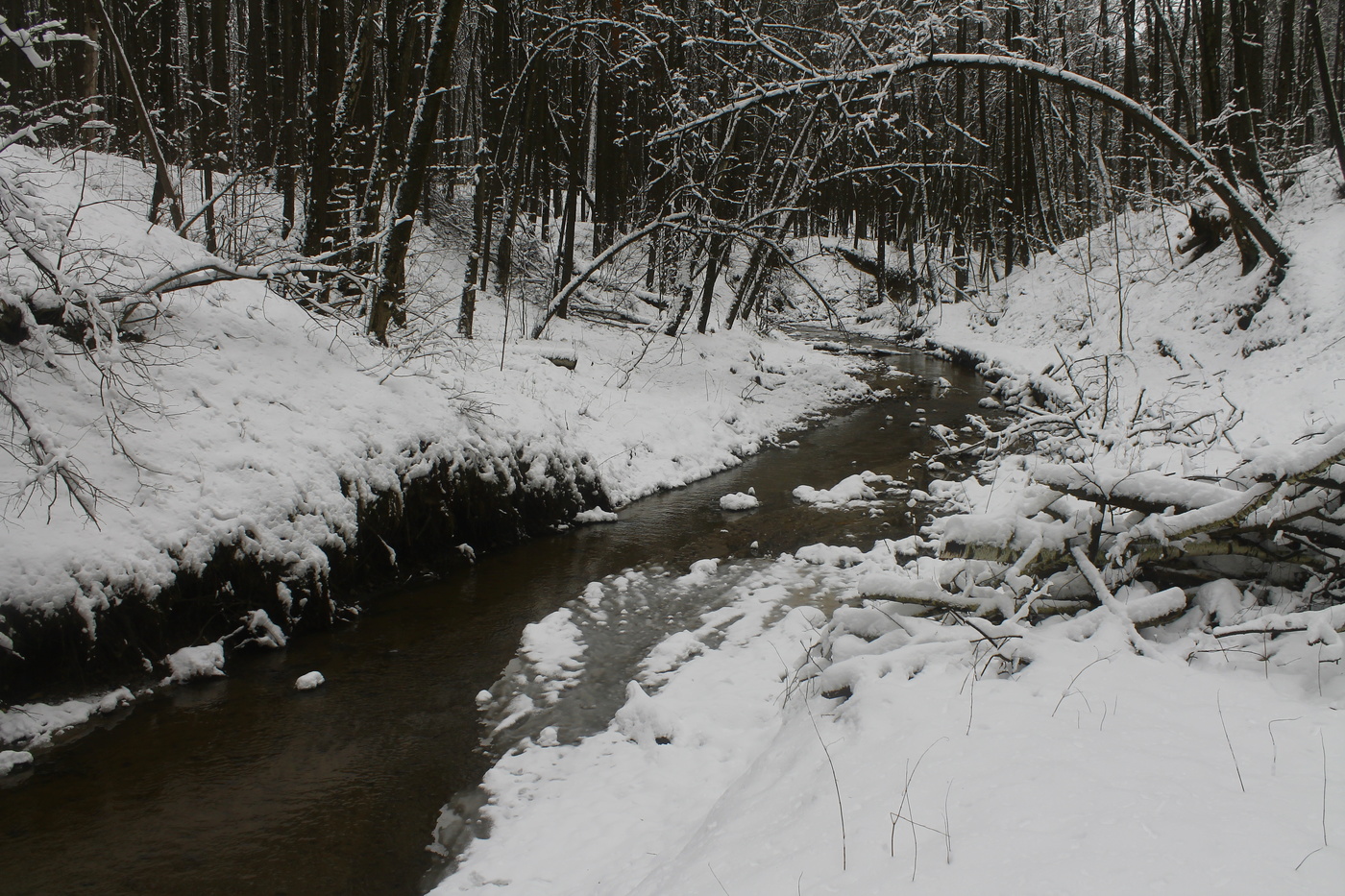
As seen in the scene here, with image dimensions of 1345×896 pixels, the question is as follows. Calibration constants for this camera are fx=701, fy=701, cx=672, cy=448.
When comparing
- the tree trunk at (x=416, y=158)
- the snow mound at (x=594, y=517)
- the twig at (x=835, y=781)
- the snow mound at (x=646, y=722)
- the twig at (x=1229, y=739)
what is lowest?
the snow mound at (x=594, y=517)

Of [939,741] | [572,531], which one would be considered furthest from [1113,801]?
[572,531]

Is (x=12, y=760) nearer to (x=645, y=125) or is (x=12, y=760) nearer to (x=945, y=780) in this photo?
(x=945, y=780)

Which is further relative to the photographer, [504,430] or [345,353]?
[504,430]

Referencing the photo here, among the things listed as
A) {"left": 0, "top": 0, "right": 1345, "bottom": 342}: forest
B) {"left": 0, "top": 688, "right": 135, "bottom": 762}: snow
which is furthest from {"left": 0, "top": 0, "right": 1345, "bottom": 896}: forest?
{"left": 0, "top": 0, "right": 1345, "bottom": 342}: forest

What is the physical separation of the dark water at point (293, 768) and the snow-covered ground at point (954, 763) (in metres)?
0.49

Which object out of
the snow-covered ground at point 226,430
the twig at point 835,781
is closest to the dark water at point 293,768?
the snow-covered ground at point 226,430

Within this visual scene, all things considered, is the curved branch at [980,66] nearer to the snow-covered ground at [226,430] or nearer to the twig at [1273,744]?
the snow-covered ground at [226,430]

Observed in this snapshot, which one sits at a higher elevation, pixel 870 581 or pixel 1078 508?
pixel 1078 508

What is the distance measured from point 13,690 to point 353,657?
182cm

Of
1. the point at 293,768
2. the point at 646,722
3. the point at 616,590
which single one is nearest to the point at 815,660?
the point at 646,722

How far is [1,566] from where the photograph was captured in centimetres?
392

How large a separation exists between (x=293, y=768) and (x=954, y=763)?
350cm

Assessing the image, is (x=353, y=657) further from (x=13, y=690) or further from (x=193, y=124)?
(x=193, y=124)

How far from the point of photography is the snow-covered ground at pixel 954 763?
1.87m
